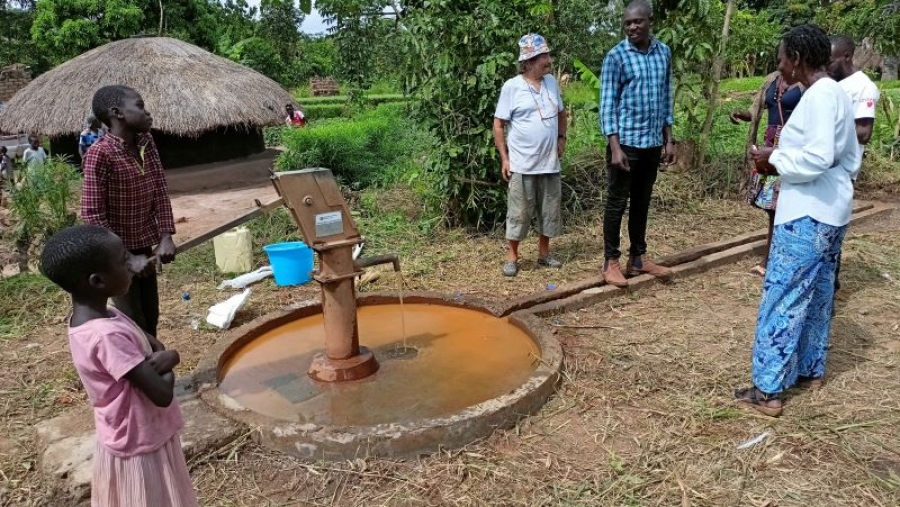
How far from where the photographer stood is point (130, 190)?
2.89 m

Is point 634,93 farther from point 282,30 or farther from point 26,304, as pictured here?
point 282,30

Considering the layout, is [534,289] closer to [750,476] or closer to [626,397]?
[626,397]

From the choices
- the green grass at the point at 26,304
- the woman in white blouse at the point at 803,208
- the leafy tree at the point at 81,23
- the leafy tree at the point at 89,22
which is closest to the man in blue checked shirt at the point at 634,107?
the woman in white blouse at the point at 803,208

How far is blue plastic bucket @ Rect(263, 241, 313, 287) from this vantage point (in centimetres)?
464

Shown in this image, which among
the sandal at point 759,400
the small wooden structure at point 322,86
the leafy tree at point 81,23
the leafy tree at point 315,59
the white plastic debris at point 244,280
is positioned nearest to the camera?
the sandal at point 759,400

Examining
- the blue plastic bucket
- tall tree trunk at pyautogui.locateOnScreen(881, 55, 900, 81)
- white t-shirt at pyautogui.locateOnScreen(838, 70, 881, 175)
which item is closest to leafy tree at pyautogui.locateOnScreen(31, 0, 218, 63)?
the blue plastic bucket

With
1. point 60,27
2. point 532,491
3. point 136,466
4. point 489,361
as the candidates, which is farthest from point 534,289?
point 60,27

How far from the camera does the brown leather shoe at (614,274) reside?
13.7ft

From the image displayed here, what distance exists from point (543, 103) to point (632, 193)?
865 millimetres

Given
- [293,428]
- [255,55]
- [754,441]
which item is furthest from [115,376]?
[255,55]

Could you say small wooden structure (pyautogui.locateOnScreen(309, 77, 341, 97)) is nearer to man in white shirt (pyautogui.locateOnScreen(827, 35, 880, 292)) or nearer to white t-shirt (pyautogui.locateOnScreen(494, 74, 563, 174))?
white t-shirt (pyautogui.locateOnScreen(494, 74, 563, 174))

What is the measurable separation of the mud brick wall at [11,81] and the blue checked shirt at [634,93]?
20.3 m

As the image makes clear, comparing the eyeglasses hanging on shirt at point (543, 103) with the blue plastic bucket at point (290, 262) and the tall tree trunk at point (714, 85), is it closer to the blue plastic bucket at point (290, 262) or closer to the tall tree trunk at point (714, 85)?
the blue plastic bucket at point (290, 262)

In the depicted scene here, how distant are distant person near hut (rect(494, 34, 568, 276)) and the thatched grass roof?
8.19 meters
